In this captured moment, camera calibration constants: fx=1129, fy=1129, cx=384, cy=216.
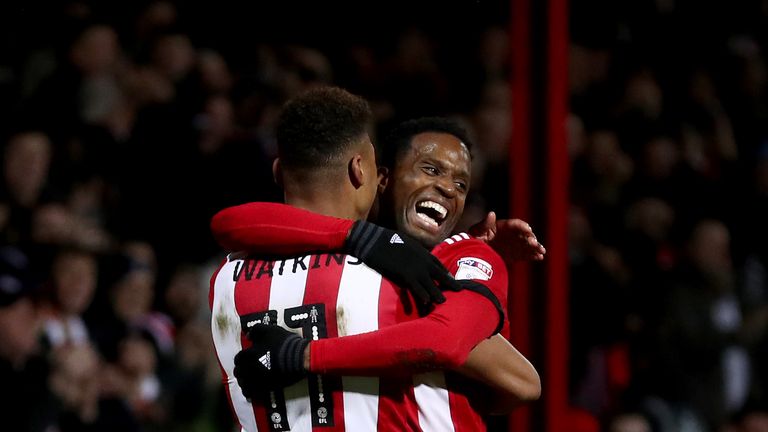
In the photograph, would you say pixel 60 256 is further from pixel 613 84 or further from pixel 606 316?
pixel 613 84

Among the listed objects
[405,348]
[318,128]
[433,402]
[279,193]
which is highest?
[318,128]

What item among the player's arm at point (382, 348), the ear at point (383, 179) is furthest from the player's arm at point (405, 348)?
the ear at point (383, 179)

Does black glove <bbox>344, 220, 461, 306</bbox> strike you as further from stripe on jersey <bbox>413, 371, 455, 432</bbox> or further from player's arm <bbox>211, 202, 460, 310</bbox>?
stripe on jersey <bbox>413, 371, 455, 432</bbox>

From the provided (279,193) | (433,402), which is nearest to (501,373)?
(433,402)

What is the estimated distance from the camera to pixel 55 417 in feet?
9.46

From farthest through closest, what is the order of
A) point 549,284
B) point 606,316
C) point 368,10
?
point 368,10 < point 606,316 < point 549,284

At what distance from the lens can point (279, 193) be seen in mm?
3516

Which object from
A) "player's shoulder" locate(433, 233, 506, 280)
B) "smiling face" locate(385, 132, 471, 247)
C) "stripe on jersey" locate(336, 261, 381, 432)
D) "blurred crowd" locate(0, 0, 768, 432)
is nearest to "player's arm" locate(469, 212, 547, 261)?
"smiling face" locate(385, 132, 471, 247)

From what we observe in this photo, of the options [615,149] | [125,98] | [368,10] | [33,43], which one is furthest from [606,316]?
[33,43]

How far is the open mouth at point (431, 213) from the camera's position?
1822mm

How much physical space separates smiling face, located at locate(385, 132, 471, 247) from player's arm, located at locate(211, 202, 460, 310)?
0.28 m

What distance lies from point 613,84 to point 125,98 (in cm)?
216

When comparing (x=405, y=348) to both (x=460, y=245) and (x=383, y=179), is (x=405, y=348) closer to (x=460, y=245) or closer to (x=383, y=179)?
(x=460, y=245)

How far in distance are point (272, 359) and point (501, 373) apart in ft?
1.02
